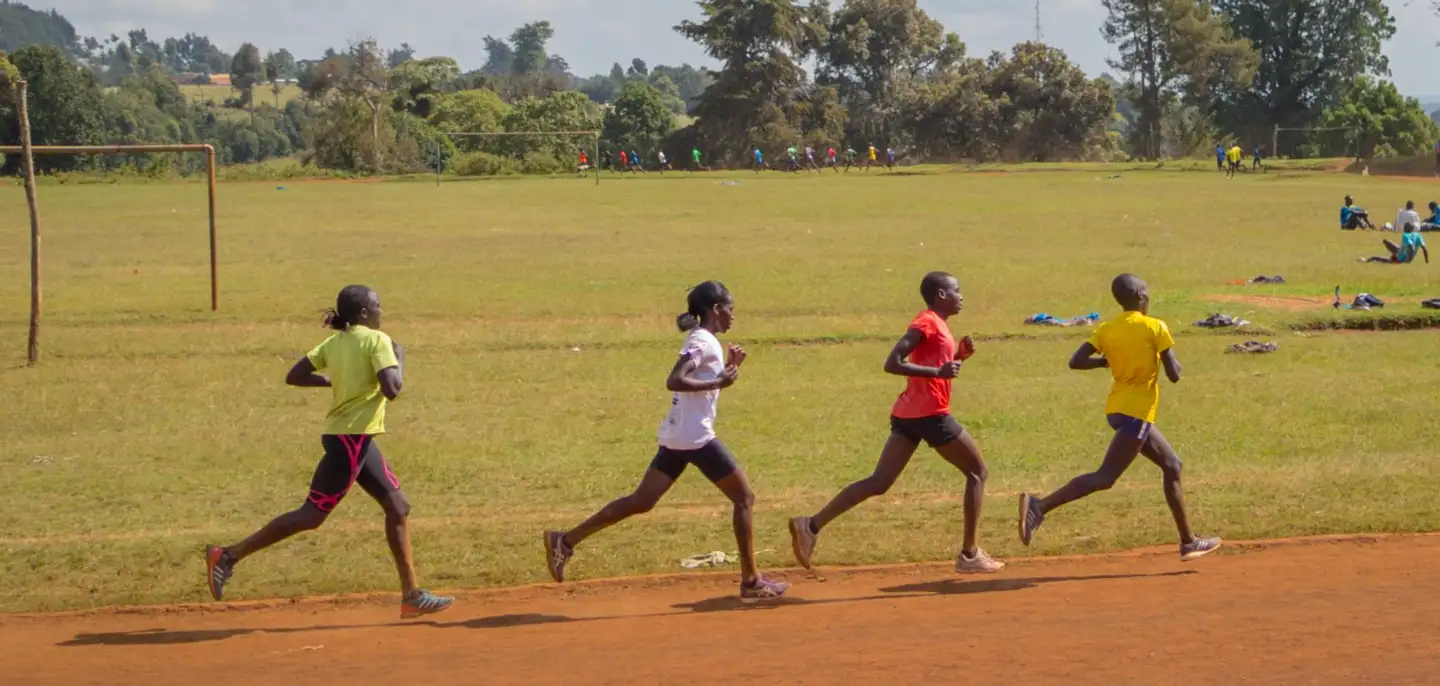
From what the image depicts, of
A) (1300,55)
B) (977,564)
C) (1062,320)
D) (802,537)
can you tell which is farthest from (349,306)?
(1300,55)

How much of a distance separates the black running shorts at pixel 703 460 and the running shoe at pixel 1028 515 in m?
2.01

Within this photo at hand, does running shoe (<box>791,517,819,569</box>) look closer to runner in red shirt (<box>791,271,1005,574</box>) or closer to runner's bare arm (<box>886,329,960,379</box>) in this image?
runner in red shirt (<box>791,271,1005,574</box>)

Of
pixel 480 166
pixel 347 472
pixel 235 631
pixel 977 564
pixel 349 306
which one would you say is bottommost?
pixel 235 631

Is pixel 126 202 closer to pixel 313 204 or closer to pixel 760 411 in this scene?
pixel 313 204

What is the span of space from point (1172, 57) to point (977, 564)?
99.4m

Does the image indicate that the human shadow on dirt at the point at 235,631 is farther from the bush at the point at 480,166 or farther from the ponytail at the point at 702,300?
the bush at the point at 480,166

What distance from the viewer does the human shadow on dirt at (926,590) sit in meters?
9.22

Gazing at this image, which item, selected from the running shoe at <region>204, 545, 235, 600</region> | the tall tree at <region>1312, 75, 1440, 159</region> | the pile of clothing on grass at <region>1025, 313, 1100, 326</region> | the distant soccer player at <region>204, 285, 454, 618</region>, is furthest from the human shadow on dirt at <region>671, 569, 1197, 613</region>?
the tall tree at <region>1312, 75, 1440, 159</region>

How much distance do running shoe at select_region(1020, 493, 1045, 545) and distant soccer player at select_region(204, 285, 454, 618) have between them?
3676 millimetres

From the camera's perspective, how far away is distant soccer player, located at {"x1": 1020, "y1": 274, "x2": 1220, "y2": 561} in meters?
9.45

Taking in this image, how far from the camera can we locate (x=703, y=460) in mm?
8852

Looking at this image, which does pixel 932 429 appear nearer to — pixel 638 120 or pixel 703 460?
pixel 703 460

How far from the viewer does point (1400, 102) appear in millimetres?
89562

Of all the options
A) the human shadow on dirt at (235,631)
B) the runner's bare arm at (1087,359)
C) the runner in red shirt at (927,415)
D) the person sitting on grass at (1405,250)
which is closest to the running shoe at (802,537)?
the runner in red shirt at (927,415)
